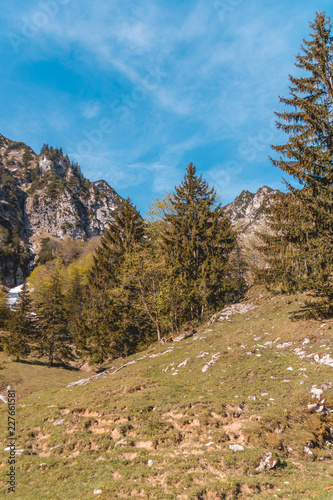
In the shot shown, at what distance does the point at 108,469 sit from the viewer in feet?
26.3

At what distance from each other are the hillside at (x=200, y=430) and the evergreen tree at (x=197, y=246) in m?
12.0

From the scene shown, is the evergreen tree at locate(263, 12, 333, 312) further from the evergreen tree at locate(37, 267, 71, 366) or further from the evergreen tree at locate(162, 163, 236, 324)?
the evergreen tree at locate(37, 267, 71, 366)

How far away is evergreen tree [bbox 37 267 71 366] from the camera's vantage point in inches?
1458

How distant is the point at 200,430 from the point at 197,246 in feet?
77.7

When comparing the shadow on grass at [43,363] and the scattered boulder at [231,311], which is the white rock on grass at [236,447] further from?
the shadow on grass at [43,363]

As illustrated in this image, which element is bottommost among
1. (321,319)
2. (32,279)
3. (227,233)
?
(321,319)

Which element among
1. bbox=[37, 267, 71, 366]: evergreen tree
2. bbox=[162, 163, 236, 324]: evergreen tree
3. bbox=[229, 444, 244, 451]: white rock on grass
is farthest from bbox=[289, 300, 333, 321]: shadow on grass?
bbox=[37, 267, 71, 366]: evergreen tree

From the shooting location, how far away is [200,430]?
973cm

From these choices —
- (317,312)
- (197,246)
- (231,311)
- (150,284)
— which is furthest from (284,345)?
(197,246)

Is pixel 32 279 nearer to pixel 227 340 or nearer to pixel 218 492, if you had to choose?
pixel 227 340

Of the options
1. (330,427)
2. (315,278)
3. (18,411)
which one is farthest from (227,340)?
(18,411)

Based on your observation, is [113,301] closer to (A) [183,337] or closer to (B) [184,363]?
(A) [183,337]

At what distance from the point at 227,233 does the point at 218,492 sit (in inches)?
1069

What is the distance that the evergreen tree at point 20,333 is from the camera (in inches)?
1377
